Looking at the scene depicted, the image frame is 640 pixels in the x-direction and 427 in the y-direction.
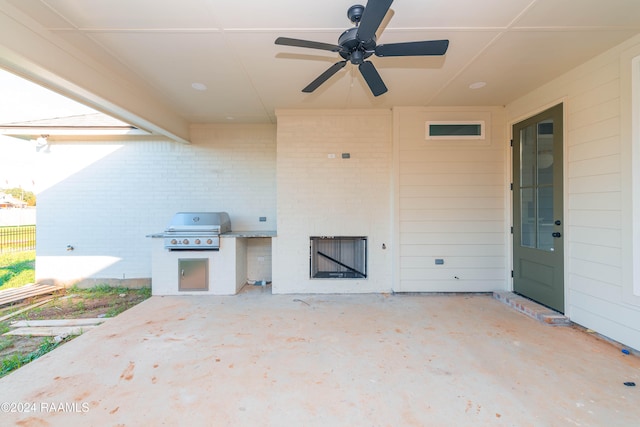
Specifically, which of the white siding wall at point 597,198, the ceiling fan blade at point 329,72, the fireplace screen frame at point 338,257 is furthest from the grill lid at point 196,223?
the white siding wall at point 597,198

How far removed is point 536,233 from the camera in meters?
3.36

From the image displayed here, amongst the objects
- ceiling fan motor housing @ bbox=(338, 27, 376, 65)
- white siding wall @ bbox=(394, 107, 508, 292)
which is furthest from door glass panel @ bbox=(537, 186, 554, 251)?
ceiling fan motor housing @ bbox=(338, 27, 376, 65)

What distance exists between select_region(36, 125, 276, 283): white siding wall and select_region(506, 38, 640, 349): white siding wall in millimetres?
4031

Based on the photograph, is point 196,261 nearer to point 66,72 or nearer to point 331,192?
point 331,192

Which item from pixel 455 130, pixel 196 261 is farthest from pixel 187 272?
pixel 455 130

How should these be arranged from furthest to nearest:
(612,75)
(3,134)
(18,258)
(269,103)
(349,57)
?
(18,258), (3,134), (269,103), (612,75), (349,57)

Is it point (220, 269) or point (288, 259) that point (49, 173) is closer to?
point (220, 269)

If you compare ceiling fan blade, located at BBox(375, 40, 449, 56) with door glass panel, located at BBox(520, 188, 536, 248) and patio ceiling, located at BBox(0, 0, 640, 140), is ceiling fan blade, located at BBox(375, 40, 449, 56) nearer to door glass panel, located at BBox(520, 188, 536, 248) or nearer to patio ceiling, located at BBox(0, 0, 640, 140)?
patio ceiling, located at BBox(0, 0, 640, 140)

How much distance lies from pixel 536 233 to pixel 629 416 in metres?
2.22

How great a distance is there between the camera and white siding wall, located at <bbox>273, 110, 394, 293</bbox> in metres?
3.97

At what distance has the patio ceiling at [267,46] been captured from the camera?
6.26 ft

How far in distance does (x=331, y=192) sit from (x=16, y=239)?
9.79 meters

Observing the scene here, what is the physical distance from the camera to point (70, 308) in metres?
3.67

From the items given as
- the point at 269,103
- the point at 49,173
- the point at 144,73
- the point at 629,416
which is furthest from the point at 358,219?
the point at 49,173
